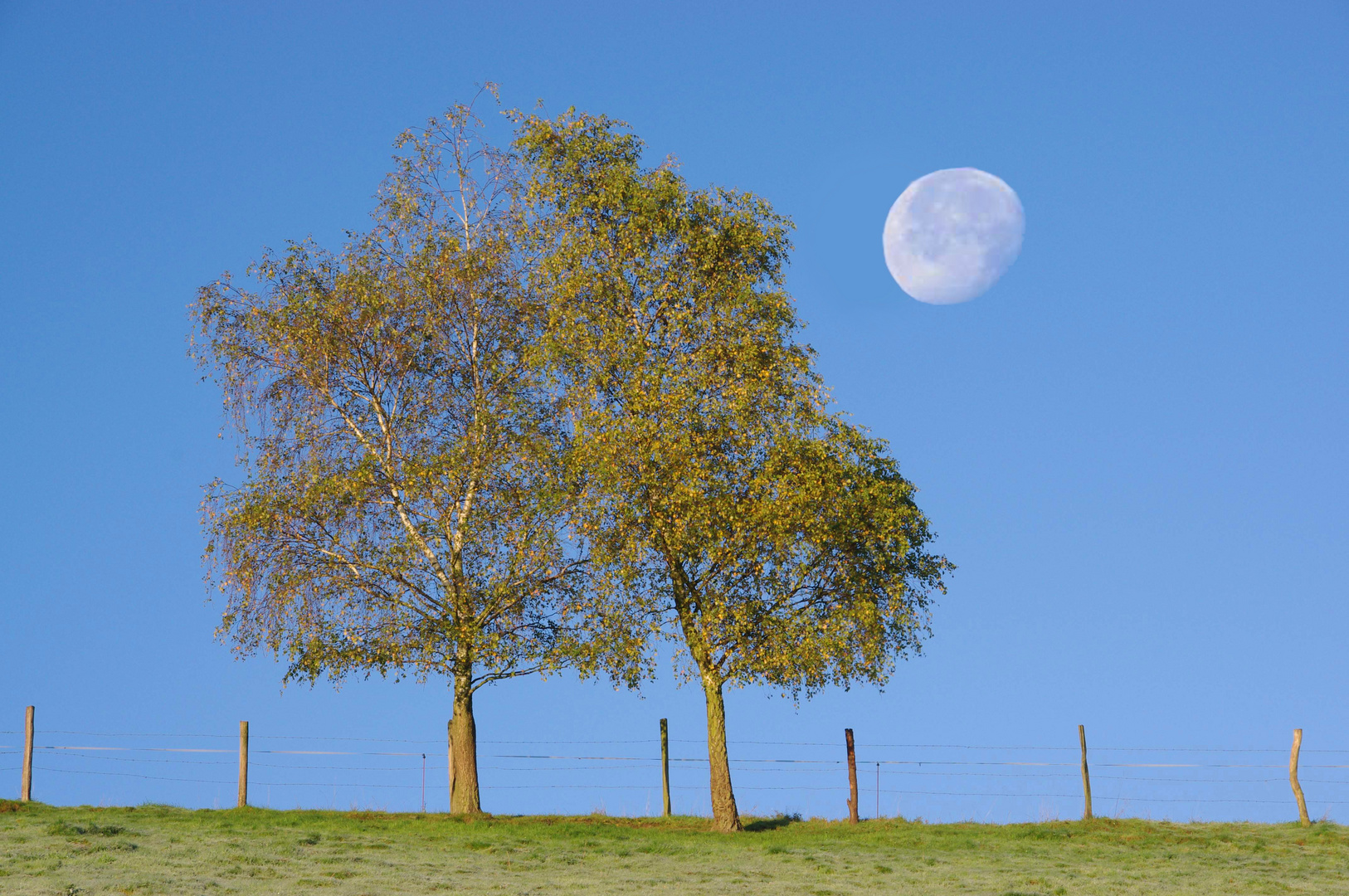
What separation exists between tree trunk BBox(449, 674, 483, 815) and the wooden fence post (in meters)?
9.88

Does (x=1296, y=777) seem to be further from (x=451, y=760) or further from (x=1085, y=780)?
(x=451, y=760)

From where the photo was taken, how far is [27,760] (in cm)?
3034

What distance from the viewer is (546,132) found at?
33.8m

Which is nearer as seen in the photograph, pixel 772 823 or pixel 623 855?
pixel 623 855

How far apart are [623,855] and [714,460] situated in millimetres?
9524

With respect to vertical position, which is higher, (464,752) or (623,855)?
(464,752)

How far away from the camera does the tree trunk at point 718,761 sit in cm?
2989

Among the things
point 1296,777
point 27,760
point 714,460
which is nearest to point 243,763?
point 27,760

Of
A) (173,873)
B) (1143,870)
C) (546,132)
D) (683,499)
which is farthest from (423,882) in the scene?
(546,132)

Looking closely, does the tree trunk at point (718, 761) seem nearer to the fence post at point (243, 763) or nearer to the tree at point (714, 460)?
the tree at point (714, 460)

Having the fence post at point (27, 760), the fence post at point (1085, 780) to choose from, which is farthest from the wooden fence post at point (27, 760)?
the fence post at point (1085, 780)

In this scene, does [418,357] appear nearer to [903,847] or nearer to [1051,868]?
[903,847]

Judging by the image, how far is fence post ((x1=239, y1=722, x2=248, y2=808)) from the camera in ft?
100

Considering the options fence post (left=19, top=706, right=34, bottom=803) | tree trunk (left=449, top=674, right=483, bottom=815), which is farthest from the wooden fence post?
tree trunk (left=449, top=674, right=483, bottom=815)
